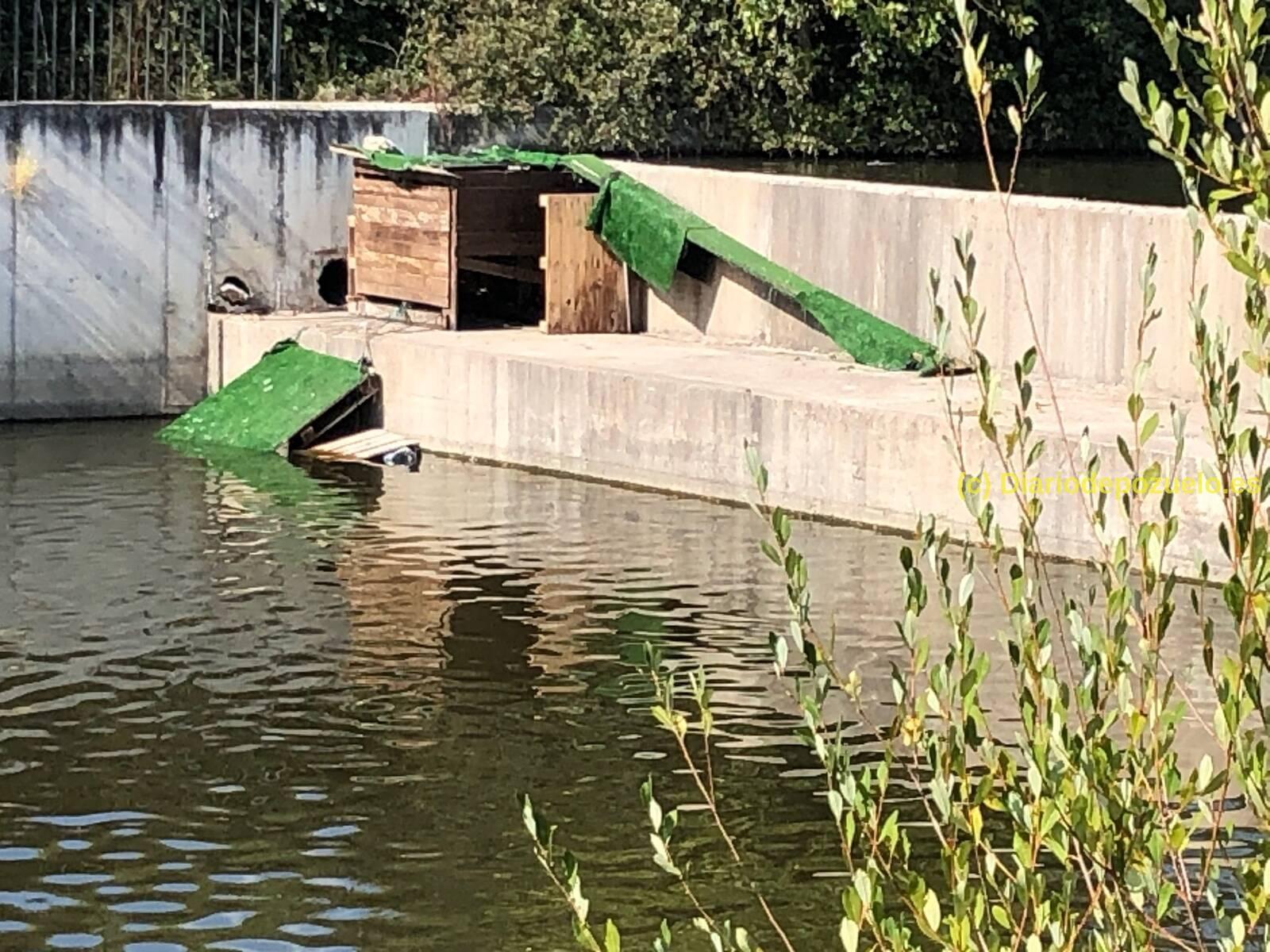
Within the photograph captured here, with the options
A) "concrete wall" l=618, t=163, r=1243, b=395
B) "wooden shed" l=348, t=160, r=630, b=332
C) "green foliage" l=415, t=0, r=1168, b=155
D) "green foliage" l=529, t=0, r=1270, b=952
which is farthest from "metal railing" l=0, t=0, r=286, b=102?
"green foliage" l=529, t=0, r=1270, b=952

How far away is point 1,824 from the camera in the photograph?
9.48 meters

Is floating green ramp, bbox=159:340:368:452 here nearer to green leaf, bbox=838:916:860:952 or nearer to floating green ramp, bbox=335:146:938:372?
floating green ramp, bbox=335:146:938:372

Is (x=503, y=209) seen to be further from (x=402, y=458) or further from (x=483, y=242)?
(x=402, y=458)

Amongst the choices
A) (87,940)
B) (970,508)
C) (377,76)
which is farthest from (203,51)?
(970,508)

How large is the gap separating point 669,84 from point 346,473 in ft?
23.5

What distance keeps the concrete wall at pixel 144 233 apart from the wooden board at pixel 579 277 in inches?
104

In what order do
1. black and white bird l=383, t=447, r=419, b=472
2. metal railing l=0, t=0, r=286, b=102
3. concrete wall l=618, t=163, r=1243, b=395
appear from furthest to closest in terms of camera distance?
metal railing l=0, t=0, r=286, b=102, black and white bird l=383, t=447, r=419, b=472, concrete wall l=618, t=163, r=1243, b=395

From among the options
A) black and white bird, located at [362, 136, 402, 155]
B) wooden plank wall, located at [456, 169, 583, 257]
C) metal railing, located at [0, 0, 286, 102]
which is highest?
metal railing, located at [0, 0, 286, 102]

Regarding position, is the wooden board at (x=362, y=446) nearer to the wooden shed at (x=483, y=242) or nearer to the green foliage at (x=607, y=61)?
the wooden shed at (x=483, y=242)

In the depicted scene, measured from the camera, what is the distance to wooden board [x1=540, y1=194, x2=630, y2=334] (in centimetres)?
1822

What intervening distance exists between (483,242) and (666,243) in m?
1.64

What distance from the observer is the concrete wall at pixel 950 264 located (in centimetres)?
1500

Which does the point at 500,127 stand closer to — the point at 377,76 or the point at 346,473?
the point at 377,76

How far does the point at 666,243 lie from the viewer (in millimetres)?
17938
